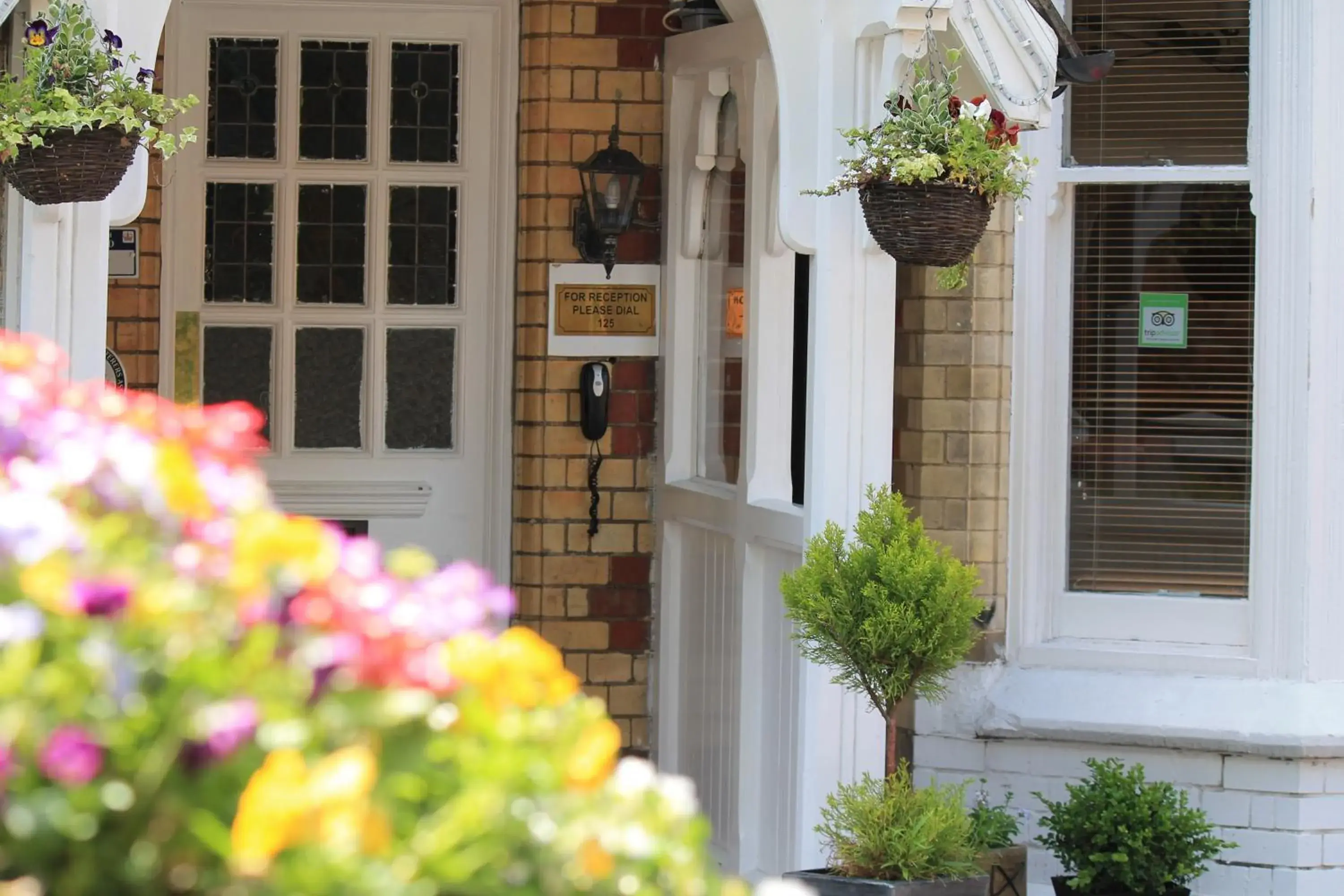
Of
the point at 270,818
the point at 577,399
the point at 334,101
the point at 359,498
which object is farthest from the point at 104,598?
the point at 334,101

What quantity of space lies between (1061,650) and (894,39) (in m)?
1.78

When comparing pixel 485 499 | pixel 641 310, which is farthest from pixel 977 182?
pixel 485 499

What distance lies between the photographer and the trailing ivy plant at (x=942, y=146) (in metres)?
3.68

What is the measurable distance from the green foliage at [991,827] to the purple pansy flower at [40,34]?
2.58 metres

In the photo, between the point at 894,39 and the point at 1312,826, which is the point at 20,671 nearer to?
the point at 894,39

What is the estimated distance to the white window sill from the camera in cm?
461

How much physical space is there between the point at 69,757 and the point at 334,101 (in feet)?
16.6

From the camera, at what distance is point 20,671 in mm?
1055

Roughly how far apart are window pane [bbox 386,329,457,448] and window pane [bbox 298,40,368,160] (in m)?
0.63

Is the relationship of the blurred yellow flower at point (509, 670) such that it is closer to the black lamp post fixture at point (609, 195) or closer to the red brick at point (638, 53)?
the black lamp post fixture at point (609, 195)

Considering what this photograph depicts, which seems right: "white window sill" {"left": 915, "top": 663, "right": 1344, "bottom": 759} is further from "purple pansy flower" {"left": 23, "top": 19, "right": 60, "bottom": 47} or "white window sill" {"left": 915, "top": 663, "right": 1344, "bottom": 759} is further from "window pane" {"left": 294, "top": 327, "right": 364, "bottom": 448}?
"purple pansy flower" {"left": 23, "top": 19, "right": 60, "bottom": 47}

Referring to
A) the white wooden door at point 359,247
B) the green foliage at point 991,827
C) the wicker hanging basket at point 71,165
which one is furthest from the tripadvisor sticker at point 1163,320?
the wicker hanging basket at point 71,165

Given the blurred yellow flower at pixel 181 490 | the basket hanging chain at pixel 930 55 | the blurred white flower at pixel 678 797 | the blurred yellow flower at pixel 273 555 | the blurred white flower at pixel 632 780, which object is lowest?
the blurred white flower at pixel 678 797

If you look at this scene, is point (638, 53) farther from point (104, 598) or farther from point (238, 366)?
point (104, 598)
